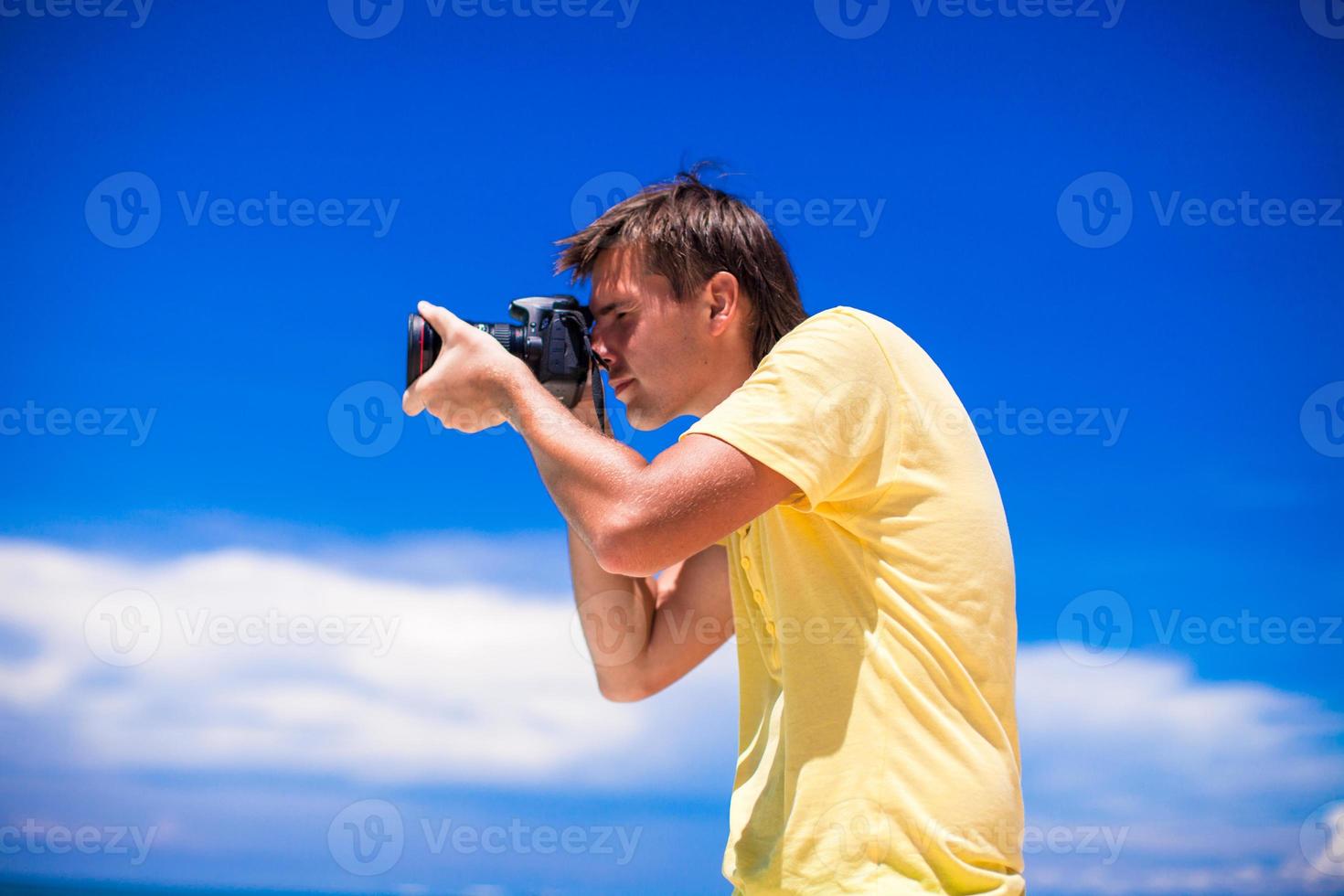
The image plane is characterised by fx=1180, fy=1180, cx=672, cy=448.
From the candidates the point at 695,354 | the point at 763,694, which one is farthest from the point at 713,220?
the point at 763,694

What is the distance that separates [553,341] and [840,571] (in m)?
0.67

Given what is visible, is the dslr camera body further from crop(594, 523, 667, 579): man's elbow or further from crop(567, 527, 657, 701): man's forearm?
crop(594, 523, 667, 579): man's elbow

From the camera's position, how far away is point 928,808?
4.62 ft

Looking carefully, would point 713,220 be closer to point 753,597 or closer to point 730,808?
point 753,597

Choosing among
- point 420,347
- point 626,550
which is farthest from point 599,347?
point 626,550

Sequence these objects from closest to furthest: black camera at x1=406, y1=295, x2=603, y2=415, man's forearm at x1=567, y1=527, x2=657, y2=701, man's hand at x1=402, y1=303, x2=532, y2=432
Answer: man's hand at x1=402, y1=303, x2=532, y2=432 → black camera at x1=406, y1=295, x2=603, y2=415 → man's forearm at x1=567, y1=527, x2=657, y2=701

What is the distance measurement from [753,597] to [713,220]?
708 millimetres

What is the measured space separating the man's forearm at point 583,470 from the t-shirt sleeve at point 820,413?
4.5 inches

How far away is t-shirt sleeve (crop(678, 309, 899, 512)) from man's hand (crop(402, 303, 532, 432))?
1.18 feet

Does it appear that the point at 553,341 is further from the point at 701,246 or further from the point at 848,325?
the point at 848,325

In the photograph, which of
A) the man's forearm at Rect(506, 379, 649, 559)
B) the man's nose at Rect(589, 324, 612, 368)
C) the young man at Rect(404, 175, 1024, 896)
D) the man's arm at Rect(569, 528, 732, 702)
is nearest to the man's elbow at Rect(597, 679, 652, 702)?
the man's arm at Rect(569, 528, 732, 702)

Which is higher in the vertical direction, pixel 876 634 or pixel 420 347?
pixel 420 347

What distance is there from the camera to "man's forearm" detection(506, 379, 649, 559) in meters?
1.51

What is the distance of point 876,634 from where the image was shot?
59.5 inches
